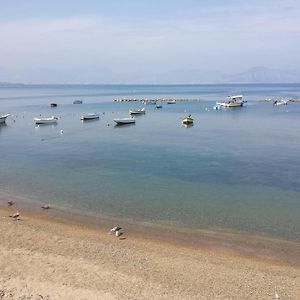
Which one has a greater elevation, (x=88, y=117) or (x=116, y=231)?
(x=116, y=231)

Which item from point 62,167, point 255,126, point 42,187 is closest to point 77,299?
point 42,187

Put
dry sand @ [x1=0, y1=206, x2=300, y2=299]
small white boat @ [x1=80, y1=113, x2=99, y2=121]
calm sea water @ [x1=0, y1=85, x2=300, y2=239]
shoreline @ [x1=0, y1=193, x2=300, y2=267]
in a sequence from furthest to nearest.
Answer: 1. small white boat @ [x1=80, y1=113, x2=99, y2=121]
2. calm sea water @ [x1=0, y1=85, x2=300, y2=239]
3. shoreline @ [x1=0, y1=193, x2=300, y2=267]
4. dry sand @ [x1=0, y1=206, x2=300, y2=299]

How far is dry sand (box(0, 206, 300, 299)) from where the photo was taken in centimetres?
1750

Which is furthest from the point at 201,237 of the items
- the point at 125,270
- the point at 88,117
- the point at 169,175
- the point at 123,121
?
the point at 88,117

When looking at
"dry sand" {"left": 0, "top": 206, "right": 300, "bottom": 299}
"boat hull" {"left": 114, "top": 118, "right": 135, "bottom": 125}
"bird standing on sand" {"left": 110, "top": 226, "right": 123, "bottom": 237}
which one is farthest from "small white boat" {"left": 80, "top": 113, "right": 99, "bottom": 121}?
"bird standing on sand" {"left": 110, "top": 226, "right": 123, "bottom": 237}

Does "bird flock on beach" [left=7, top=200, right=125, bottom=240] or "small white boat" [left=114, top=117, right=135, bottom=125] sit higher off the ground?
"bird flock on beach" [left=7, top=200, right=125, bottom=240]

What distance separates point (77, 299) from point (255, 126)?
6787 centimetres

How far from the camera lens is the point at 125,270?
20000 millimetres

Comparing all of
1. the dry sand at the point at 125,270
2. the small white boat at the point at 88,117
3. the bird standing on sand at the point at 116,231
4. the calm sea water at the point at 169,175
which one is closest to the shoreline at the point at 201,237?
the dry sand at the point at 125,270

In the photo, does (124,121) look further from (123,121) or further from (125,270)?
(125,270)

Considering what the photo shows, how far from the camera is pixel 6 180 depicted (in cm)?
3903

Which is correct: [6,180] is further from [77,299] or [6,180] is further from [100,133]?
[100,133]

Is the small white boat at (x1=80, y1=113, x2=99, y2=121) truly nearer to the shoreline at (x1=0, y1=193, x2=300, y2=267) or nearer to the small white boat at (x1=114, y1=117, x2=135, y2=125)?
the small white boat at (x1=114, y1=117, x2=135, y2=125)

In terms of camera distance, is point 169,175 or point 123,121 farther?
point 123,121
